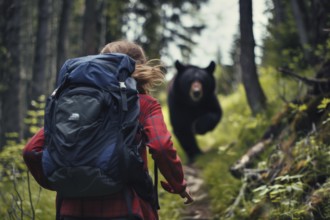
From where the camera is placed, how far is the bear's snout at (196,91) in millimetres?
10320

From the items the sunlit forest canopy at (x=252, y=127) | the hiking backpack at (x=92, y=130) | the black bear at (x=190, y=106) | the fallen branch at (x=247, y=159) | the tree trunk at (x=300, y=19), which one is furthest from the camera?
the black bear at (x=190, y=106)

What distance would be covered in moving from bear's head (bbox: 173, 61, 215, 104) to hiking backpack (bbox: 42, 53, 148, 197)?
7.20 m

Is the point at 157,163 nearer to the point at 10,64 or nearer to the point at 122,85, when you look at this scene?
the point at 122,85

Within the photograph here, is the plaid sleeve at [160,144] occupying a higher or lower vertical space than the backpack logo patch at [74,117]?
lower

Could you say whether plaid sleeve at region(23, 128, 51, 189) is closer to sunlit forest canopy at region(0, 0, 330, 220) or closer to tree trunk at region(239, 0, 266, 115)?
sunlit forest canopy at region(0, 0, 330, 220)

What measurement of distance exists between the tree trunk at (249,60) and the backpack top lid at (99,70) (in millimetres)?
4348

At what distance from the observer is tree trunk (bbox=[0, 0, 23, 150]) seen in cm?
1064

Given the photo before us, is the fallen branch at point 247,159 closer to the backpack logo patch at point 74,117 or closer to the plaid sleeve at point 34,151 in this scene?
the plaid sleeve at point 34,151

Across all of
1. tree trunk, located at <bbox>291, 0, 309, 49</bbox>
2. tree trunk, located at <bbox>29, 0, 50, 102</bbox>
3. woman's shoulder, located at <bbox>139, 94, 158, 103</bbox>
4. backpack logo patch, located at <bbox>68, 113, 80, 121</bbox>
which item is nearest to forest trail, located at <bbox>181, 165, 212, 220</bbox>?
tree trunk, located at <bbox>291, 0, 309, 49</bbox>

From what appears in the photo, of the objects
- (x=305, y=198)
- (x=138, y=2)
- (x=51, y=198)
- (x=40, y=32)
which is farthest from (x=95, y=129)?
(x=138, y=2)

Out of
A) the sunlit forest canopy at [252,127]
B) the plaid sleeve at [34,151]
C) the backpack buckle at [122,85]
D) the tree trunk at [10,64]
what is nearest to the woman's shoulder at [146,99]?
the backpack buckle at [122,85]

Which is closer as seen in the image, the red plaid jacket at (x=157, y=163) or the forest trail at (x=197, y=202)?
the red plaid jacket at (x=157, y=163)

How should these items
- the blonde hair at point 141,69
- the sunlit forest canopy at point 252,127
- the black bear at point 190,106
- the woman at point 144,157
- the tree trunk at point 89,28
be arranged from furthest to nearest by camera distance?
1. the black bear at point 190,106
2. the tree trunk at point 89,28
3. the sunlit forest canopy at point 252,127
4. the blonde hair at point 141,69
5. the woman at point 144,157

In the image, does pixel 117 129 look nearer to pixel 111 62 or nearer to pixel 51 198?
pixel 111 62
